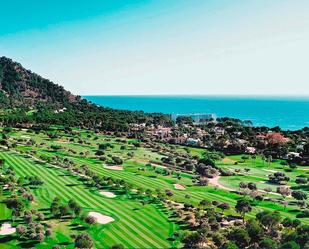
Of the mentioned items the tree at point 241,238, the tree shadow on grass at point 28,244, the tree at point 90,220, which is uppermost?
the tree at point 241,238

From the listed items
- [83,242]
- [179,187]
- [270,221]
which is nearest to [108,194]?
[179,187]

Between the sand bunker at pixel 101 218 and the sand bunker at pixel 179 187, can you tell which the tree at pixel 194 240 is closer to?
the sand bunker at pixel 101 218

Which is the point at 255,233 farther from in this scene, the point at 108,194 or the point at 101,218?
the point at 108,194

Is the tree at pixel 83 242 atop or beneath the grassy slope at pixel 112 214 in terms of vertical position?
atop

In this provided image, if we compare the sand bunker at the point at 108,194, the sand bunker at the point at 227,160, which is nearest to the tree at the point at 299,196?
the sand bunker at the point at 108,194

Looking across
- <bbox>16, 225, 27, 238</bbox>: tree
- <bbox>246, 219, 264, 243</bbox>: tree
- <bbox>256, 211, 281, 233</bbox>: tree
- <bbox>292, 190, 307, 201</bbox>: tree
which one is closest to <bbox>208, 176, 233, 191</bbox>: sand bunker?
<bbox>292, 190, 307, 201</bbox>: tree

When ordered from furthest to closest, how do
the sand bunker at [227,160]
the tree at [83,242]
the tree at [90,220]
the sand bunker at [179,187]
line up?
the sand bunker at [227,160] → the sand bunker at [179,187] → the tree at [90,220] → the tree at [83,242]

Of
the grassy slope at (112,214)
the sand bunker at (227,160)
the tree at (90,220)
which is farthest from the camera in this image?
the sand bunker at (227,160)

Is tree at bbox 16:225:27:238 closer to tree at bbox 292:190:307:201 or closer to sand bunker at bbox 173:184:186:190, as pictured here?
sand bunker at bbox 173:184:186:190

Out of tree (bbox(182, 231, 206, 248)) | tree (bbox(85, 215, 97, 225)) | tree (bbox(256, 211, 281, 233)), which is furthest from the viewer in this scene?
tree (bbox(85, 215, 97, 225))
